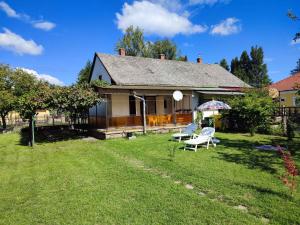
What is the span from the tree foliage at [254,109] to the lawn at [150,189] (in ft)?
18.0

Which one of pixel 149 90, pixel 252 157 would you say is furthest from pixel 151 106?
pixel 252 157

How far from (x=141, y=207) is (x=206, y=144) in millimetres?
7818

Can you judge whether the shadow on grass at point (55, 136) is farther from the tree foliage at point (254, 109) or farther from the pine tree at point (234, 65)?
the pine tree at point (234, 65)

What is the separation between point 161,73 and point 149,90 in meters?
5.59

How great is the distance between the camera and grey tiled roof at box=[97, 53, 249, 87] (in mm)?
20438

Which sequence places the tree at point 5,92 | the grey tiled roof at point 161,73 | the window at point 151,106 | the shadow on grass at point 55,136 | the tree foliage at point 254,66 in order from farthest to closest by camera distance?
the tree foliage at point 254,66
the tree at point 5,92
the window at point 151,106
the grey tiled roof at point 161,73
the shadow on grass at point 55,136

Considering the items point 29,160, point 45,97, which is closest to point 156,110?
point 45,97

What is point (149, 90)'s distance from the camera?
1808cm

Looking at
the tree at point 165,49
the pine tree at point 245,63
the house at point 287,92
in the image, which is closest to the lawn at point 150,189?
the house at point 287,92

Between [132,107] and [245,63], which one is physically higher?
[245,63]

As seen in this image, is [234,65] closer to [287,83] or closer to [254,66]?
[254,66]

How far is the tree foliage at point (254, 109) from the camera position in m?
15.1

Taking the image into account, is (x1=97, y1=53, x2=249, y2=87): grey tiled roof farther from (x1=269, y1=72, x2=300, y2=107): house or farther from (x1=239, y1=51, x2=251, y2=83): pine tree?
(x1=239, y1=51, x2=251, y2=83): pine tree

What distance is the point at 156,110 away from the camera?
2230 centimetres
